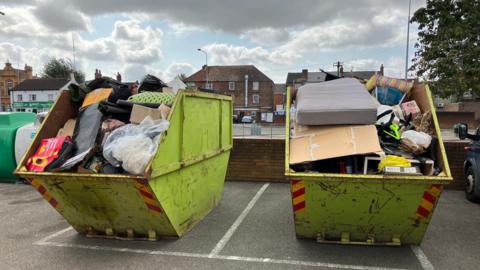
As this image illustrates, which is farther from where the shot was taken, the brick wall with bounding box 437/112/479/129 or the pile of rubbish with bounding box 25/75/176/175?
the brick wall with bounding box 437/112/479/129

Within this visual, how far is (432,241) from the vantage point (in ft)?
15.6

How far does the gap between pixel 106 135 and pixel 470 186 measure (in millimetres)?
6153

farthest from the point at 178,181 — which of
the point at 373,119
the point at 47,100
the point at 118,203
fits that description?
the point at 47,100

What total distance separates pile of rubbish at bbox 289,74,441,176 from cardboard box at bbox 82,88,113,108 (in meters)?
2.51

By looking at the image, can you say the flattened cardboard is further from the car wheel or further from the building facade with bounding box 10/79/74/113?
the building facade with bounding box 10/79/74/113

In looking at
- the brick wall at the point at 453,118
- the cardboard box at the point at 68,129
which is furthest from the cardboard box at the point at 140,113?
the brick wall at the point at 453,118

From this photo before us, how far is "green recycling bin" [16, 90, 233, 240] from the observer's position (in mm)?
4102

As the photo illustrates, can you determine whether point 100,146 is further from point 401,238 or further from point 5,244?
point 401,238

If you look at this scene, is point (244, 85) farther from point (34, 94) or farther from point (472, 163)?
point (472, 163)

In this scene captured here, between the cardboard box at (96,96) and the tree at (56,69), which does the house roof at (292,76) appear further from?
the cardboard box at (96,96)

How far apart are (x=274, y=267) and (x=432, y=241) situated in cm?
218

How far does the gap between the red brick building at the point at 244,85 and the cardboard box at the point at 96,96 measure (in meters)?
56.7

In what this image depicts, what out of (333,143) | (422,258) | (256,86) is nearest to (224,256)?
(333,143)

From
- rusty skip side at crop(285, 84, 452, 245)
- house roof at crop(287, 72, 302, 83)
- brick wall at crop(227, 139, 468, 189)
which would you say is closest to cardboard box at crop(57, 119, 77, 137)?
rusty skip side at crop(285, 84, 452, 245)
